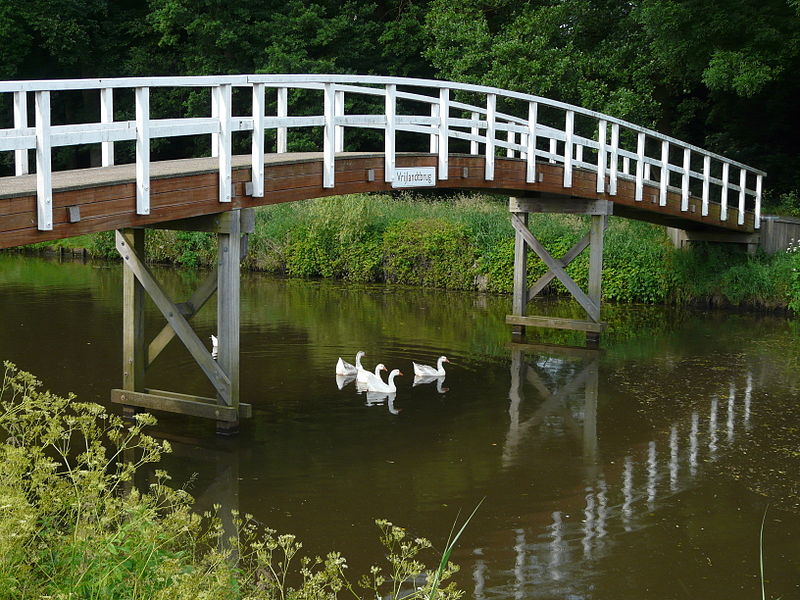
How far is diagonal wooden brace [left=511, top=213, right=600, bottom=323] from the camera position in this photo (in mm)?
18625

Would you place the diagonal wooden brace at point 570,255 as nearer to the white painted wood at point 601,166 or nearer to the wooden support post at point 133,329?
the white painted wood at point 601,166

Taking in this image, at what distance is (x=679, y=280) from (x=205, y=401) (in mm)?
14049

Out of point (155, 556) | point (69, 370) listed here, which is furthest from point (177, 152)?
point (155, 556)

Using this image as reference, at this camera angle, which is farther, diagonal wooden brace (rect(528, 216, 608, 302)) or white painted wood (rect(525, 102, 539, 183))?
diagonal wooden brace (rect(528, 216, 608, 302))

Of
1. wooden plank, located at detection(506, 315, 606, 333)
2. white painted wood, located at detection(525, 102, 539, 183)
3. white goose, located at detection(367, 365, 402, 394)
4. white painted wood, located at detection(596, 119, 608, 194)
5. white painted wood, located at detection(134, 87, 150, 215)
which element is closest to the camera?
white painted wood, located at detection(134, 87, 150, 215)

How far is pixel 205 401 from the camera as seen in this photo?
1165 centimetres

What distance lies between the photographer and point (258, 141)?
36.8 feet

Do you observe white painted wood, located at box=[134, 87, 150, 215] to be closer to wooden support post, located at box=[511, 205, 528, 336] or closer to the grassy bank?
wooden support post, located at box=[511, 205, 528, 336]

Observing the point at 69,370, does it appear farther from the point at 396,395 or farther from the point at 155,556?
the point at 155,556

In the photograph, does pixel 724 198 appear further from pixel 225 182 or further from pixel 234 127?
pixel 225 182

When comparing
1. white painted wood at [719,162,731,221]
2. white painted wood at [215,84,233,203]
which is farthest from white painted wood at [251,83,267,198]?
white painted wood at [719,162,731,221]

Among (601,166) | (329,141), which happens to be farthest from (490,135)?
(329,141)

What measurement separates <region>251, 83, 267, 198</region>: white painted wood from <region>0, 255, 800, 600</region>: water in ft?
8.61

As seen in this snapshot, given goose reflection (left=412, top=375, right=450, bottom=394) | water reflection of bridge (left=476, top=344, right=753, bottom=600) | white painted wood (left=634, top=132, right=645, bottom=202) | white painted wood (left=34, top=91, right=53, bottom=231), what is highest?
white painted wood (left=634, top=132, right=645, bottom=202)
